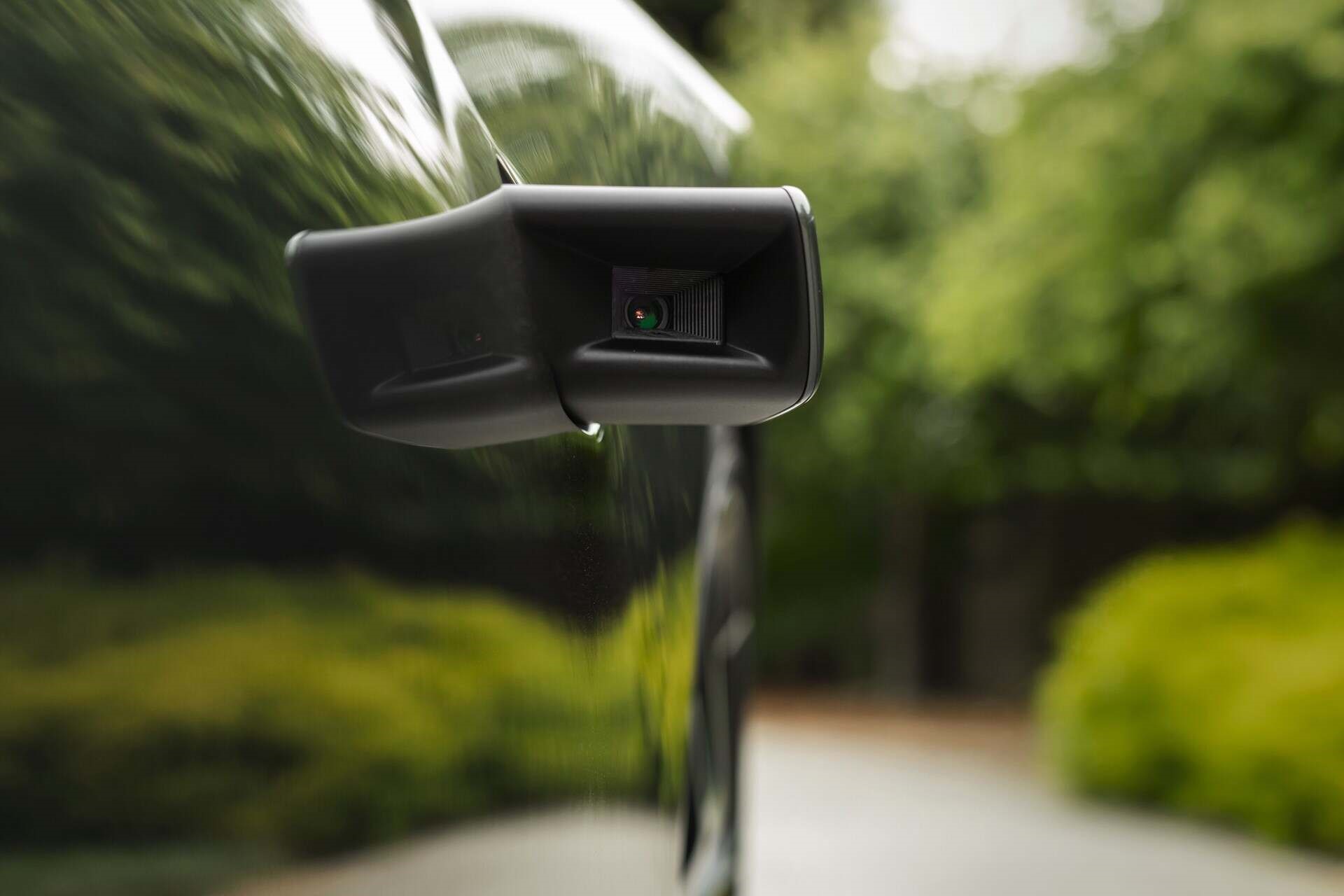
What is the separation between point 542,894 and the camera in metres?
1.08

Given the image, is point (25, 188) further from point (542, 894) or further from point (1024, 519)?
point (1024, 519)

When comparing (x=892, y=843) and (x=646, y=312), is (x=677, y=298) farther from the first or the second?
(x=892, y=843)

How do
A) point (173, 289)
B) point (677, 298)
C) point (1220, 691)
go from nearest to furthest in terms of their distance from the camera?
point (173, 289) → point (677, 298) → point (1220, 691)

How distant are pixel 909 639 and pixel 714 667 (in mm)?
11431

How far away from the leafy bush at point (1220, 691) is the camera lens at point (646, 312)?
6594 mm

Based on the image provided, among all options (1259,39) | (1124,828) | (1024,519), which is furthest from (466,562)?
(1024,519)

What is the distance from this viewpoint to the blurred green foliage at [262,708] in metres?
0.57

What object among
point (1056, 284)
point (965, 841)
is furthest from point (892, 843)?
point (1056, 284)

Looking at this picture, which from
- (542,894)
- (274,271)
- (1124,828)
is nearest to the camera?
(274,271)

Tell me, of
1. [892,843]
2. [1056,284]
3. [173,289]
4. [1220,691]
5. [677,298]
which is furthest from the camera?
[1056,284]

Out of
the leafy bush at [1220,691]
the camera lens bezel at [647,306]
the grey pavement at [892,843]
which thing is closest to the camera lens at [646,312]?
the camera lens bezel at [647,306]

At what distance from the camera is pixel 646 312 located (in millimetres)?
863

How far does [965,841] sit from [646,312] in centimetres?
688

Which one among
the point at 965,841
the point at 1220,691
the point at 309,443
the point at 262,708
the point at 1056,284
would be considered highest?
the point at 1056,284
